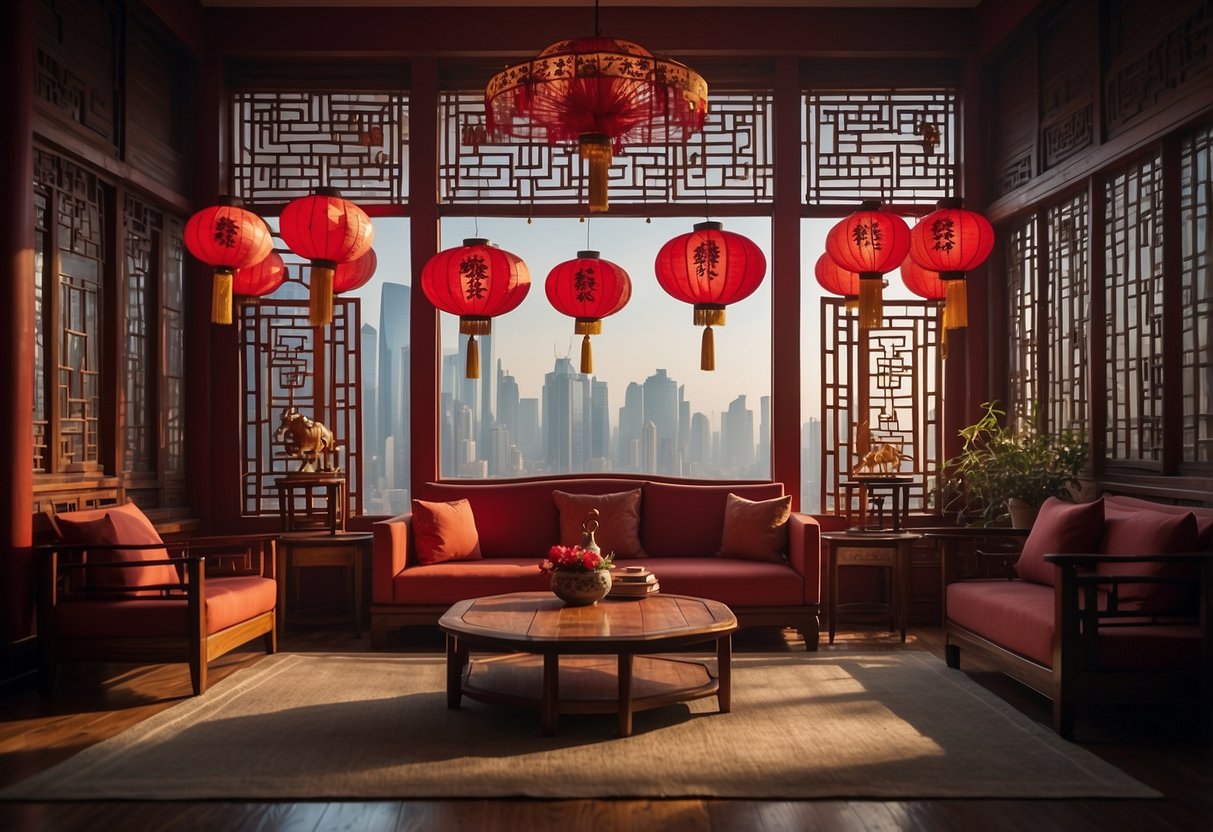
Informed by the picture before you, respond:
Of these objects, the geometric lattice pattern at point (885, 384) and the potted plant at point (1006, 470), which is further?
the geometric lattice pattern at point (885, 384)

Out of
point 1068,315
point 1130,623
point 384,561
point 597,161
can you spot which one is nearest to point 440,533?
point 384,561

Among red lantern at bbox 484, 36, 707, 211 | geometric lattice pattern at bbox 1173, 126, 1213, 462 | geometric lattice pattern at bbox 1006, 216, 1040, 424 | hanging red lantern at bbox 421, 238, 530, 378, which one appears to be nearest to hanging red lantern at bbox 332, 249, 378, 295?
hanging red lantern at bbox 421, 238, 530, 378

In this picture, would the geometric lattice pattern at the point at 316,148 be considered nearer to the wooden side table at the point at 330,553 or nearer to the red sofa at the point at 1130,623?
the wooden side table at the point at 330,553

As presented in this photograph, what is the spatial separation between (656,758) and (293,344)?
12.2 ft

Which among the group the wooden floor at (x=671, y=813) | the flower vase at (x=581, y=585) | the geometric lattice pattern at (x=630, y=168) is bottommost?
the wooden floor at (x=671, y=813)

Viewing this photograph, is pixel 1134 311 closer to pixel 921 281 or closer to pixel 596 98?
pixel 921 281

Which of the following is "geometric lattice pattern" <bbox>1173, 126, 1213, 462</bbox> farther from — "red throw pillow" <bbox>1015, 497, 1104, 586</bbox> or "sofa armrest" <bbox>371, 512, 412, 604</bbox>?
"sofa armrest" <bbox>371, 512, 412, 604</bbox>

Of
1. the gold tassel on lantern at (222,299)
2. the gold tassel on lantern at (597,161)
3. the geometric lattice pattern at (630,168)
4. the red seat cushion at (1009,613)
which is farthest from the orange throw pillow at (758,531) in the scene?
the gold tassel on lantern at (222,299)

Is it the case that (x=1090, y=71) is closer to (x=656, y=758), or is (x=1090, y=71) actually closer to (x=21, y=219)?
(x=656, y=758)

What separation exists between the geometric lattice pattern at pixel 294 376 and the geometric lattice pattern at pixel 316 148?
51 centimetres

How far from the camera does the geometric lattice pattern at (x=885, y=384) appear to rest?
5973 millimetres

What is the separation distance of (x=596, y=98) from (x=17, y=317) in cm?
245

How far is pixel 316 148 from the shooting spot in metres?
6.08

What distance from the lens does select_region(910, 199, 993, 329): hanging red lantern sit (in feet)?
15.8
